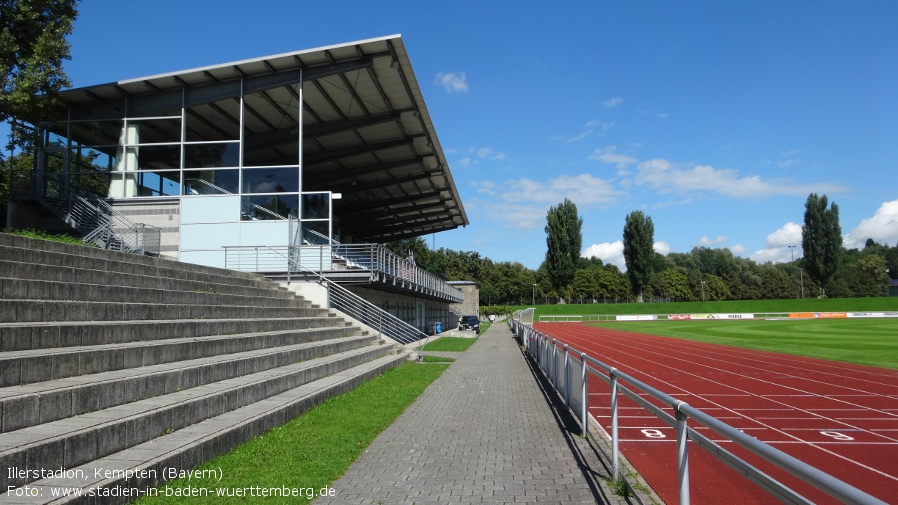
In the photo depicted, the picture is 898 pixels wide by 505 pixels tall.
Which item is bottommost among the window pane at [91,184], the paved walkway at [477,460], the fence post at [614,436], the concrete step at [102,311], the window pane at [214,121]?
the paved walkway at [477,460]

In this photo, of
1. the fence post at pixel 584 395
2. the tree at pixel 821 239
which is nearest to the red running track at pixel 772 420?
the fence post at pixel 584 395

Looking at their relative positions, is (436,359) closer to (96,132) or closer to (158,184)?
(158,184)

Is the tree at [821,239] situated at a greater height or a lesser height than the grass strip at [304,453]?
greater

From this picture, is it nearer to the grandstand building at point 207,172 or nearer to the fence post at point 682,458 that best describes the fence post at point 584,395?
the fence post at point 682,458

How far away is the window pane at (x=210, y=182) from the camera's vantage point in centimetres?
2297

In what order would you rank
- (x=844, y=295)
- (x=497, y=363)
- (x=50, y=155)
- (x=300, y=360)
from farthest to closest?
(x=844, y=295), (x=50, y=155), (x=497, y=363), (x=300, y=360)

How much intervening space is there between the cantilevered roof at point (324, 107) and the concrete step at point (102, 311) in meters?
12.4

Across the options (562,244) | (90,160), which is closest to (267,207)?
(90,160)

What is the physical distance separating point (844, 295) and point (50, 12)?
12703cm

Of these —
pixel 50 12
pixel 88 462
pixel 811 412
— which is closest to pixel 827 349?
pixel 811 412

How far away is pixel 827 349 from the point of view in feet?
84.1

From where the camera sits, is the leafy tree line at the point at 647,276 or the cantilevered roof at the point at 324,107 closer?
the cantilevered roof at the point at 324,107

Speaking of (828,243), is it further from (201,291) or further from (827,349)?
(201,291)

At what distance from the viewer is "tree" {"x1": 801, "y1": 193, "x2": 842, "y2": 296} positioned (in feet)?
295
